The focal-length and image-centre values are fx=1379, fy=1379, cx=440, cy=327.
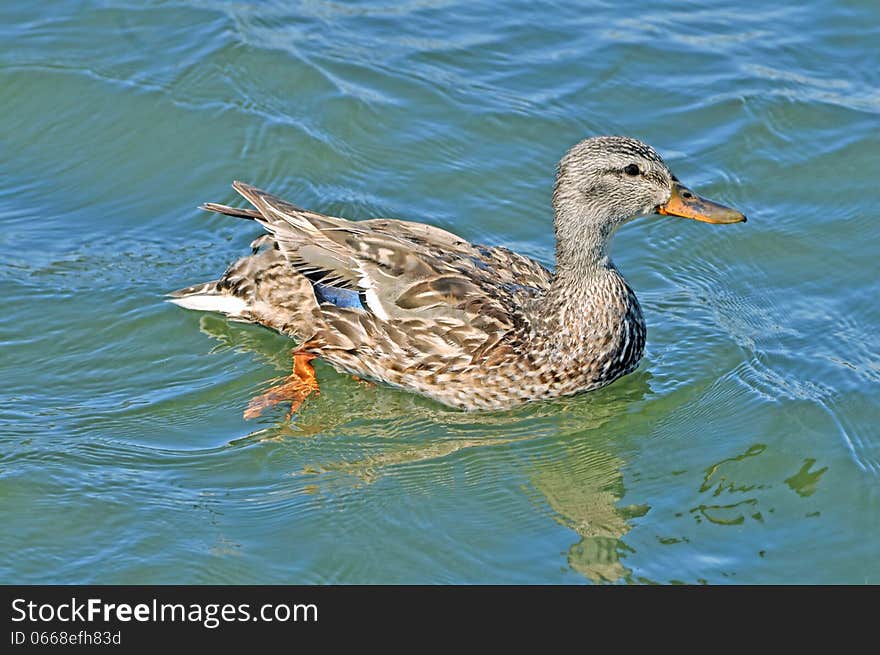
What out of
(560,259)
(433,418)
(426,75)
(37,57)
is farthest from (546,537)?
(37,57)

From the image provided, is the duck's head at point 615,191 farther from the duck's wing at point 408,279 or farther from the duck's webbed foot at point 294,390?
the duck's webbed foot at point 294,390

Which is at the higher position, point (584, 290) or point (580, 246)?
point (580, 246)

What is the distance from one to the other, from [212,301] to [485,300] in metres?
2.18

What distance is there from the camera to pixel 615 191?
9328 millimetres

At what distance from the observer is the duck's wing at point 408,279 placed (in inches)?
378

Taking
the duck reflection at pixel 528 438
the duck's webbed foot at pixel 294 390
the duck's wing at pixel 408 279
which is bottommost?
the duck reflection at pixel 528 438

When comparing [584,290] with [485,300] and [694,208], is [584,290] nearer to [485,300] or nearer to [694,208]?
[485,300]

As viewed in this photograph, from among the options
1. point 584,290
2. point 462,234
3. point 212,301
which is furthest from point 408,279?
point 462,234

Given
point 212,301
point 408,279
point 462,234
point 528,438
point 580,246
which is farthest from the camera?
point 462,234

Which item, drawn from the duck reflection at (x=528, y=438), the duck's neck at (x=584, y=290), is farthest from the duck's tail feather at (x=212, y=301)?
the duck's neck at (x=584, y=290)

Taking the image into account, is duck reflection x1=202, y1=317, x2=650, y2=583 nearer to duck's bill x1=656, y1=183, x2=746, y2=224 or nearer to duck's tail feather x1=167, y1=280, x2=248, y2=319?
duck's tail feather x1=167, y1=280, x2=248, y2=319

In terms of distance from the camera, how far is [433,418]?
9.54m

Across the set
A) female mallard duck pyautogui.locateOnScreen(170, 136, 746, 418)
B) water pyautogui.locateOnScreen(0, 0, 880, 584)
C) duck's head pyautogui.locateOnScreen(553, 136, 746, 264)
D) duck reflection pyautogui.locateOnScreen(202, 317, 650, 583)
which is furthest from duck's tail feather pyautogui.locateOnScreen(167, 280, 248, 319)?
duck's head pyautogui.locateOnScreen(553, 136, 746, 264)
